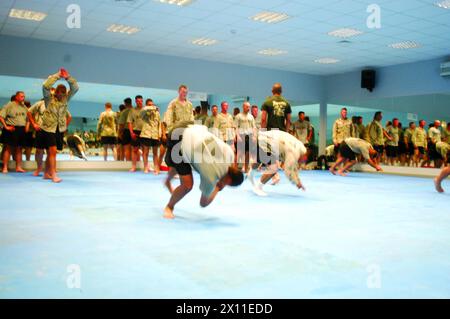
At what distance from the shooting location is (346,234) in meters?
3.25

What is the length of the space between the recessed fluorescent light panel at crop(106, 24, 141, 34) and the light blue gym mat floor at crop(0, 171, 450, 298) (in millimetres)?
5199

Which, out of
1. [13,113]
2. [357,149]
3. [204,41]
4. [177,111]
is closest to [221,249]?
[177,111]

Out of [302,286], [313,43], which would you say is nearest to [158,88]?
[313,43]

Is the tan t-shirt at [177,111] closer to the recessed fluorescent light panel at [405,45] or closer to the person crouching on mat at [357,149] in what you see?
the person crouching on mat at [357,149]

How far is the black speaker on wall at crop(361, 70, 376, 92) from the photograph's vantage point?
500 inches

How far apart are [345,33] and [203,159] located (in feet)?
23.4

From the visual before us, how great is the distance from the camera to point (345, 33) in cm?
922

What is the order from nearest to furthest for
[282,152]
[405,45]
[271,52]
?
[282,152] → [405,45] → [271,52]

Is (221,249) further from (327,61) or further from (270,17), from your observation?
(327,61)

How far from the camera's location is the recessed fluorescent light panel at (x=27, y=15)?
8.09 meters

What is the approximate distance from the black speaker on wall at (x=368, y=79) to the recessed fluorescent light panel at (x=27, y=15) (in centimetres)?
908

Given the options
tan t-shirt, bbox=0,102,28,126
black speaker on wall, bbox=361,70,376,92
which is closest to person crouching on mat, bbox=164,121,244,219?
tan t-shirt, bbox=0,102,28,126

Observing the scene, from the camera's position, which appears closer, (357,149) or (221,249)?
(221,249)
